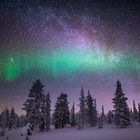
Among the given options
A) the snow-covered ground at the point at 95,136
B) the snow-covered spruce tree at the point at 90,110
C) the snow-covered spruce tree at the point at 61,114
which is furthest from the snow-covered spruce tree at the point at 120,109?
the snow-covered spruce tree at the point at 90,110

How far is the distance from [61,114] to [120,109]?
19555 millimetres

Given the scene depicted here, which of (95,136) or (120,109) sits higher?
(120,109)

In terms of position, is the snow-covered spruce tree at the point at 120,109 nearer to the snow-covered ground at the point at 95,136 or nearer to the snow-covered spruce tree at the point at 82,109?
the snow-covered ground at the point at 95,136

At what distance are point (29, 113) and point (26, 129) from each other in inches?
981

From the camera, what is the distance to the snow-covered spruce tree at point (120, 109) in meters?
43.2

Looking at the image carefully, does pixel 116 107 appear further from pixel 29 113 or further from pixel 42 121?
pixel 29 113

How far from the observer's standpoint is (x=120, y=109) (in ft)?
148

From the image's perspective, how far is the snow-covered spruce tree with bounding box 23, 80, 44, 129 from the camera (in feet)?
139

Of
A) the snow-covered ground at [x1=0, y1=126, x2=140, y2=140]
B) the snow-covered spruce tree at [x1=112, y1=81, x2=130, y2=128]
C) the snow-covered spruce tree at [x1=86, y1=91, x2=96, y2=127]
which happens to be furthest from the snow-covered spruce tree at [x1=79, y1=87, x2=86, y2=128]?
the snow-covered ground at [x1=0, y1=126, x2=140, y2=140]

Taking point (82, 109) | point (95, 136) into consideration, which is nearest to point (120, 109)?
point (95, 136)

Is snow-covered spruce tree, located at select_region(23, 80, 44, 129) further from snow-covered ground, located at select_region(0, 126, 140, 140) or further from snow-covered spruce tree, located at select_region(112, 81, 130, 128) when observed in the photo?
snow-covered spruce tree, located at select_region(112, 81, 130, 128)

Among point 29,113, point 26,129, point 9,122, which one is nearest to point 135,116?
point 9,122

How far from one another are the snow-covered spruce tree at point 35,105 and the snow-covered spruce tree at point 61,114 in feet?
46.0

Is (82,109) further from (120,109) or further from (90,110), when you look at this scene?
(120,109)
